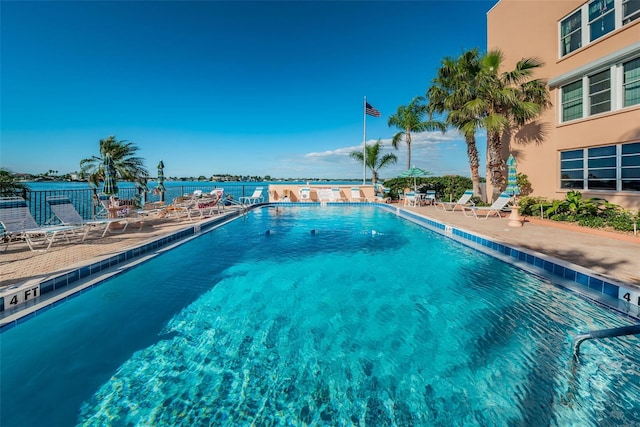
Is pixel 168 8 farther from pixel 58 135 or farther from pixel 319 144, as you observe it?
pixel 319 144

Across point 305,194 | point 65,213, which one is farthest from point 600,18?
point 65,213

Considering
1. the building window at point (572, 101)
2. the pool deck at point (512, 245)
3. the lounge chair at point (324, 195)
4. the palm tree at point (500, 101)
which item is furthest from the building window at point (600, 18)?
the lounge chair at point (324, 195)

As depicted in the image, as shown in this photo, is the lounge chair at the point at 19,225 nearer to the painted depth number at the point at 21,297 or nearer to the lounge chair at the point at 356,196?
the painted depth number at the point at 21,297

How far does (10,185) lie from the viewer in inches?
274

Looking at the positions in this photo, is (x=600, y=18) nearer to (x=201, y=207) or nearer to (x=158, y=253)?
(x=158, y=253)

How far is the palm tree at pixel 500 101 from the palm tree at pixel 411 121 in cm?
598

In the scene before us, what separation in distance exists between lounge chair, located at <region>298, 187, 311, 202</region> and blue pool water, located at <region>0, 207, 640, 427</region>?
45.2 ft

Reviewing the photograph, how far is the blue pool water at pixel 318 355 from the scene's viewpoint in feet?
6.98

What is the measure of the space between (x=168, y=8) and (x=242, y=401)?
48.2ft

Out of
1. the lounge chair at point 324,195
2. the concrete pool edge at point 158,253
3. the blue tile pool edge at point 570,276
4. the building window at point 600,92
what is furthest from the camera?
the lounge chair at point 324,195

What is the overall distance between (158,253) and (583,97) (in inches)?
535

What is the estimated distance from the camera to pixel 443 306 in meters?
3.95

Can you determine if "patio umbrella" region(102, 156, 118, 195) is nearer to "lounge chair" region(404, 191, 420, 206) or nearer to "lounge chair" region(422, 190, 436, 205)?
"lounge chair" region(404, 191, 420, 206)

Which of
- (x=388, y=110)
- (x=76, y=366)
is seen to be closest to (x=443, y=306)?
(x=76, y=366)
